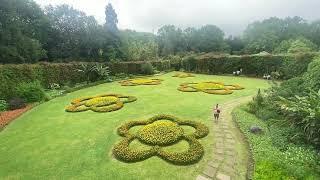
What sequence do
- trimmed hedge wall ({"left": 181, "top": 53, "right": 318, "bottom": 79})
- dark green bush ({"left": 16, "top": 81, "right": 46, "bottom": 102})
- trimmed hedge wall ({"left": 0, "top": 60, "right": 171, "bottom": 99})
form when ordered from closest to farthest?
dark green bush ({"left": 16, "top": 81, "right": 46, "bottom": 102}) → trimmed hedge wall ({"left": 0, "top": 60, "right": 171, "bottom": 99}) → trimmed hedge wall ({"left": 181, "top": 53, "right": 318, "bottom": 79})

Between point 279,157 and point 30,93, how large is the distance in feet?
59.9

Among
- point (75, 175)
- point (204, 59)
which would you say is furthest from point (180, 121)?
point (204, 59)

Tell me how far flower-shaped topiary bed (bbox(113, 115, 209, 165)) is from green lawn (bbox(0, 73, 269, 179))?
23cm

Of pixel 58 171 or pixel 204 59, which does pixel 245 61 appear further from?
pixel 58 171

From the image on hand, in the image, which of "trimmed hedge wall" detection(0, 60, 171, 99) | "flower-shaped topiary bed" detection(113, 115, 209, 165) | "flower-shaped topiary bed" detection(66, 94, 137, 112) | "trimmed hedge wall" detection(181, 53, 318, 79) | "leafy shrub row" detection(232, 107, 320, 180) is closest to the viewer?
"leafy shrub row" detection(232, 107, 320, 180)

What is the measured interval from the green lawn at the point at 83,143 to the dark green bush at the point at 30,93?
2.31 metres

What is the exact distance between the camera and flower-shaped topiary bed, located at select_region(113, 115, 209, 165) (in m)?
9.34

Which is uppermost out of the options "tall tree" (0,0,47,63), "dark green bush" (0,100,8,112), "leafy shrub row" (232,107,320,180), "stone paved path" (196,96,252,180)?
"tall tree" (0,0,47,63)

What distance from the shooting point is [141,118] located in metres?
14.1

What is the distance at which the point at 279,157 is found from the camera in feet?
29.5

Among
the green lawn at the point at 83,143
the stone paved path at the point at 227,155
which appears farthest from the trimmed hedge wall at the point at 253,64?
the stone paved path at the point at 227,155

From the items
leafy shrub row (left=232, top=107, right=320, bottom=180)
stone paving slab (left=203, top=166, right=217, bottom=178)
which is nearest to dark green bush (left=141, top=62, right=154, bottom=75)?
leafy shrub row (left=232, top=107, right=320, bottom=180)

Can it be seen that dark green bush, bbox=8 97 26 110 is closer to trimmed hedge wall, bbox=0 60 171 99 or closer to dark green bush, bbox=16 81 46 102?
dark green bush, bbox=16 81 46 102

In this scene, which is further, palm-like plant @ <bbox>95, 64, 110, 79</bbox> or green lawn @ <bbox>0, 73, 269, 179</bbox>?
palm-like plant @ <bbox>95, 64, 110, 79</bbox>
